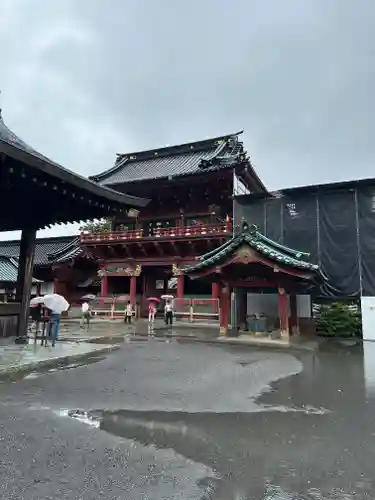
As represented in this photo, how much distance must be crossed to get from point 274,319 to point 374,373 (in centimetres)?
882

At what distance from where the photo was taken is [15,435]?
12.6ft

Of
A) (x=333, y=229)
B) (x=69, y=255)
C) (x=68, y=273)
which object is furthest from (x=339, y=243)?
(x=68, y=273)

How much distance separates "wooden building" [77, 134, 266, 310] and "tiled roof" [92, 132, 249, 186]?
9 cm

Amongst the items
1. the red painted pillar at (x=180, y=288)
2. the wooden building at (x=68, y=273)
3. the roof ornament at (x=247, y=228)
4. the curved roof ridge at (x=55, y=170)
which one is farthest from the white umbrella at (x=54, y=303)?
the wooden building at (x=68, y=273)

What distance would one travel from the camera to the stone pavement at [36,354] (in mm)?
7093

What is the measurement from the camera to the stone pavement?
709cm

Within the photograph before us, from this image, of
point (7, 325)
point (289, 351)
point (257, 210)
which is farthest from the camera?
point (257, 210)

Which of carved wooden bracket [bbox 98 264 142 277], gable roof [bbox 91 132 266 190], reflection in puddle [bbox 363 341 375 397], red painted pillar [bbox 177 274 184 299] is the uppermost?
gable roof [bbox 91 132 266 190]

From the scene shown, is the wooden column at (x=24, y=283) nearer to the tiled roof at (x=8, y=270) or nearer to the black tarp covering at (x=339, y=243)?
the black tarp covering at (x=339, y=243)

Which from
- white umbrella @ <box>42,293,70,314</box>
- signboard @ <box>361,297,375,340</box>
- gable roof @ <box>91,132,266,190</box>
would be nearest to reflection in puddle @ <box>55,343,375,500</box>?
white umbrella @ <box>42,293,70,314</box>

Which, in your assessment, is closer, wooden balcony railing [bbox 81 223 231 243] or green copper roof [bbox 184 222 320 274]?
green copper roof [bbox 184 222 320 274]

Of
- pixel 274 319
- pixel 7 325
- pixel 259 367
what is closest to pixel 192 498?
pixel 259 367

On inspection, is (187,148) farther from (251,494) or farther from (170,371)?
(251,494)

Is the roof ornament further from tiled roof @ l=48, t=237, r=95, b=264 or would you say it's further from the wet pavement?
tiled roof @ l=48, t=237, r=95, b=264
